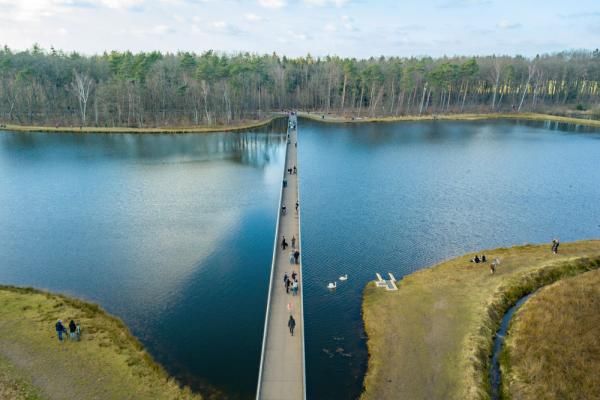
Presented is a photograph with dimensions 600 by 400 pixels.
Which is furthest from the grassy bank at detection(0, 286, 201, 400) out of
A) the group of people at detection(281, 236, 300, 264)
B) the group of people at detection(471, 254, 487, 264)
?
the group of people at detection(471, 254, 487, 264)

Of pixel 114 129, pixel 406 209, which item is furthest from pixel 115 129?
pixel 406 209

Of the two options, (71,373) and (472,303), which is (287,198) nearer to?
(472,303)

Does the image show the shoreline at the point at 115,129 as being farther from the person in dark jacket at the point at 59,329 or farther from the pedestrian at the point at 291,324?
the pedestrian at the point at 291,324

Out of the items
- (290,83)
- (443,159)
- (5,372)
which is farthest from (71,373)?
(290,83)

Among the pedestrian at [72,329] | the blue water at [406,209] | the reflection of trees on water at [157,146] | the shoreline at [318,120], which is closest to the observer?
the pedestrian at [72,329]

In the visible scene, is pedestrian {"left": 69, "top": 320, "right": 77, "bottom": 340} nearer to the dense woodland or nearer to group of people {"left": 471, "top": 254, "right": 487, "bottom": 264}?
group of people {"left": 471, "top": 254, "right": 487, "bottom": 264}

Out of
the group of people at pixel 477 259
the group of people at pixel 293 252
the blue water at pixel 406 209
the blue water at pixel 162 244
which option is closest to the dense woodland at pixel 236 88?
the blue water at pixel 162 244
